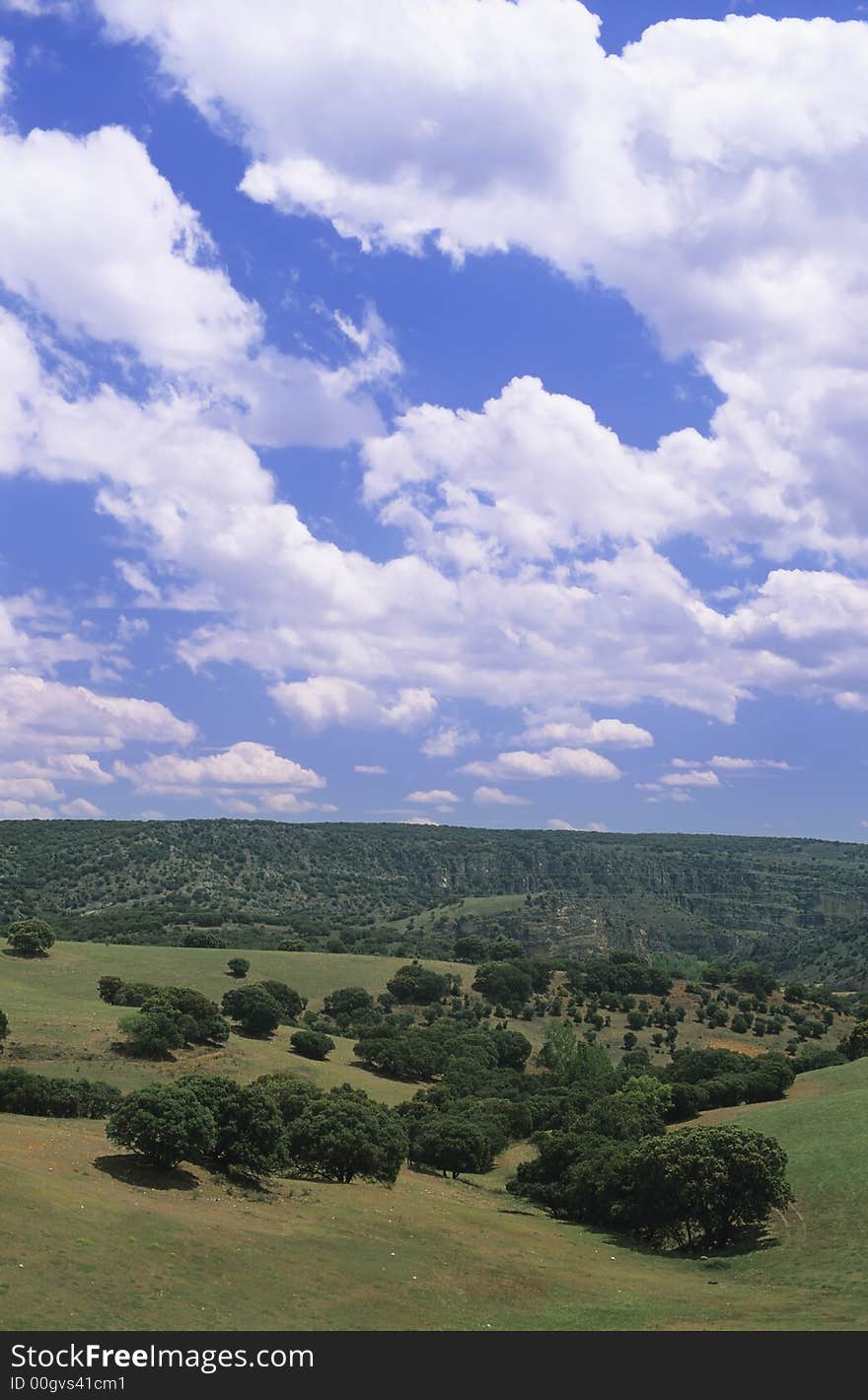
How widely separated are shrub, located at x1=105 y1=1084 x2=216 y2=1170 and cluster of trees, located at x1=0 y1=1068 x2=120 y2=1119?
14.2 m

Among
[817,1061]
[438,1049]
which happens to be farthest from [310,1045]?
[817,1061]

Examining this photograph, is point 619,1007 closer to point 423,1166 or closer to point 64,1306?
point 423,1166

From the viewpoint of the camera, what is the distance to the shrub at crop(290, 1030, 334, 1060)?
107 metres

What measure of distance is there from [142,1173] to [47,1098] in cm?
1736

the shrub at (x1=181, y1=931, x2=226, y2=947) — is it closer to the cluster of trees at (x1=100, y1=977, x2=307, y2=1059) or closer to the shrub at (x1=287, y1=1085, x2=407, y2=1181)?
the cluster of trees at (x1=100, y1=977, x2=307, y2=1059)

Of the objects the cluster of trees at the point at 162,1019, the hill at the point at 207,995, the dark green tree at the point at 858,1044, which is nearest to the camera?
the hill at the point at 207,995

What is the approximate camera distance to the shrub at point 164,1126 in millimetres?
49469

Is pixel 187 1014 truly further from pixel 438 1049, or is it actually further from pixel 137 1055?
pixel 438 1049

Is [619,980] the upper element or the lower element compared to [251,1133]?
lower

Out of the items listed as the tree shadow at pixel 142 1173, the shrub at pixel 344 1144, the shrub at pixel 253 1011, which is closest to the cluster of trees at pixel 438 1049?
the shrub at pixel 253 1011

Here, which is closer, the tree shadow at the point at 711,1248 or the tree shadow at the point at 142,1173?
the tree shadow at the point at 142,1173

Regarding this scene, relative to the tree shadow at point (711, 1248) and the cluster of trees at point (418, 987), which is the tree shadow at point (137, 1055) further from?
the cluster of trees at point (418, 987)

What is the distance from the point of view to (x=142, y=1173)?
4972 cm
